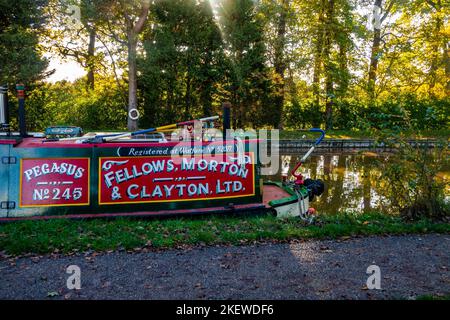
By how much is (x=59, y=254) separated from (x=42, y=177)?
189 centimetres

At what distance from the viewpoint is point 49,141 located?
6.61 meters

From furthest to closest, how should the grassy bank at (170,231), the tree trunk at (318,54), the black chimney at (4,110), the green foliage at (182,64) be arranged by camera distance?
1. the tree trunk at (318,54)
2. the green foliage at (182,64)
3. the black chimney at (4,110)
4. the grassy bank at (170,231)

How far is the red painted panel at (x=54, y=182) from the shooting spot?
6.29 m

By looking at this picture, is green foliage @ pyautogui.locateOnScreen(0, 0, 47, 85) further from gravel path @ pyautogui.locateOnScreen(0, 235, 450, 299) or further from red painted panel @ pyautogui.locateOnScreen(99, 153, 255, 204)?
gravel path @ pyautogui.locateOnScreen(0, 235, 450, 299)

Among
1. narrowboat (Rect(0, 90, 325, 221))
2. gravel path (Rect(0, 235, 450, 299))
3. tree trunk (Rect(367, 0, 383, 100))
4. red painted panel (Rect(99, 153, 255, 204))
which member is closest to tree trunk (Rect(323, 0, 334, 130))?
tree trunk (Rect(367, 0, 383, 100))

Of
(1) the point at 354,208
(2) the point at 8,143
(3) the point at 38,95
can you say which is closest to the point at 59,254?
(2) the point at 8,143

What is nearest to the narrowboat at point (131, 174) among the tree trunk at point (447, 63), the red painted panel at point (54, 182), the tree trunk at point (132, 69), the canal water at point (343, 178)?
the red painted panel at point (54, 182)

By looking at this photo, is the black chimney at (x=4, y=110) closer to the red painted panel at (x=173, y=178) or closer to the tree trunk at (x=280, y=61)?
the red painted panel at (x=173, y=178)

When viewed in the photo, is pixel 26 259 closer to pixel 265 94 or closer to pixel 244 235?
pixel 244 235

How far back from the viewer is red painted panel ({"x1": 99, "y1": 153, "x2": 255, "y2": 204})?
22.0ft

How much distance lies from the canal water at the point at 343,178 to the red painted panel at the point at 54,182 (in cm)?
562

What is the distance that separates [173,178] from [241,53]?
60.8 ft

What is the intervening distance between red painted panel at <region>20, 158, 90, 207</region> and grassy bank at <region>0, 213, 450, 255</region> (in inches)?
17.5

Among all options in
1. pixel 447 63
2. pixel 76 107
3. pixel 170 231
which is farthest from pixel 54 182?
pixel 447 63
